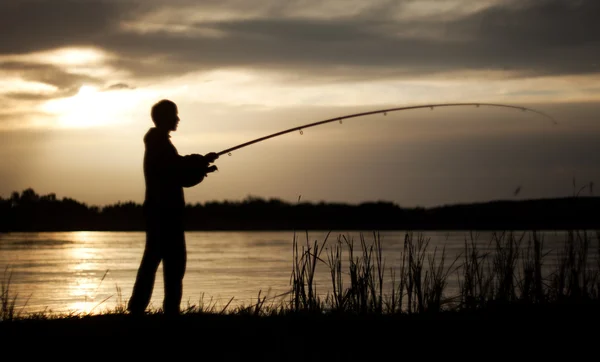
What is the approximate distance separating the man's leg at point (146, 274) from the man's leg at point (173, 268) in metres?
0.09

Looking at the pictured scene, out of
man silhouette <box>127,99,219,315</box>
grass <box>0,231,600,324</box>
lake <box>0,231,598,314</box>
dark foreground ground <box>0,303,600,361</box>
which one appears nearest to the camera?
dark foreground ground <box>0,303,600,361</box>

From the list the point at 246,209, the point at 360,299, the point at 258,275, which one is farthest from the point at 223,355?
the point at 246,209

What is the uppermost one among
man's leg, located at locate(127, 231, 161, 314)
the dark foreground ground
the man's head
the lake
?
the man's head

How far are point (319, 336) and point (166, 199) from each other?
1.70m

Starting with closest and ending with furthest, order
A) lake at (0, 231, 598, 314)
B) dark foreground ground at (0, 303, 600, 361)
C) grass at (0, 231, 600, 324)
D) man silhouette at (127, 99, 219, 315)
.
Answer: dark foreground ground at (0, 303, 600, 361)
man silhouette at (127, 99, 219, 315)
grass at (0, 231, 600, 324)
lake at (0, 231, 598, 314)

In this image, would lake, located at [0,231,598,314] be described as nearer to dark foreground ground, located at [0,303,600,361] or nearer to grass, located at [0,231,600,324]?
grass, located at [0,231,600,324]

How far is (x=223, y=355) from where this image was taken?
5.82 metres

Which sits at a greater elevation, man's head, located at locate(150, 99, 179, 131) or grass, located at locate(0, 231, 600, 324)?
man's head, located at locate(150, 99, 179, 131)

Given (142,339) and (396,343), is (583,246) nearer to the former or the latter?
(396,343)

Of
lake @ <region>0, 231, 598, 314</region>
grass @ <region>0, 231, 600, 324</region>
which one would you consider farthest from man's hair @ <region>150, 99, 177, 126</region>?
lake @ <region>0, 231, 598, 314</region>

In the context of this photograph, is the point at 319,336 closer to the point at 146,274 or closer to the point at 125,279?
the point at 146,274

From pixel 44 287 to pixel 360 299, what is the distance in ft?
43.9

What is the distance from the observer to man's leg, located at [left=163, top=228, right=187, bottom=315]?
22.0ft

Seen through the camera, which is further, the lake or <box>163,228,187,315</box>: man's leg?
the lake
